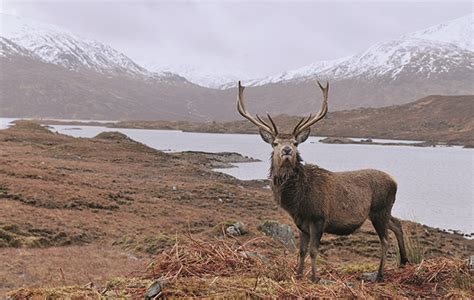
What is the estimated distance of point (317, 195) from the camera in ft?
26.0

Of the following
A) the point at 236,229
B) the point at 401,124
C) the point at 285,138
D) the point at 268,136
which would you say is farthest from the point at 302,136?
the point at 401,124

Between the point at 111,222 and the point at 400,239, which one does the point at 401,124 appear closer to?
the point at 111,222

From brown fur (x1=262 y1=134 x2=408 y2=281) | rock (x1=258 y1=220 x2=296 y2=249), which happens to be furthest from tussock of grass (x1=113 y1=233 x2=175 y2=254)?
brown fur (x1=262 y1=134 x2=408 y2=281)

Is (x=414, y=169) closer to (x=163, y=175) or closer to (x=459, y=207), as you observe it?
(x=459, y=207)

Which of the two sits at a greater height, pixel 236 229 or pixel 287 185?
pixel 287 185

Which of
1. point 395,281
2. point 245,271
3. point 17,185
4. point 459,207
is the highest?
point 245,271

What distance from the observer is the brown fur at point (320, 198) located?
25.5 feet

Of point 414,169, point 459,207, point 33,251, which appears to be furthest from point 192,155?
point 33,251

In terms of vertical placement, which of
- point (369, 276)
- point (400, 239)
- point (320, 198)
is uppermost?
point (320, 198)

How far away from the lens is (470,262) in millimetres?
7461

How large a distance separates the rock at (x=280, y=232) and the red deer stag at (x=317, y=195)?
34.7ft

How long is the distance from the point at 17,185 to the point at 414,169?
1855 inches

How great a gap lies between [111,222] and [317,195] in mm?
15374

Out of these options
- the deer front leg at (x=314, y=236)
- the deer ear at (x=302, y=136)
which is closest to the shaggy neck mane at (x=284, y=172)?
the deer ear at (x=302, y=136)
